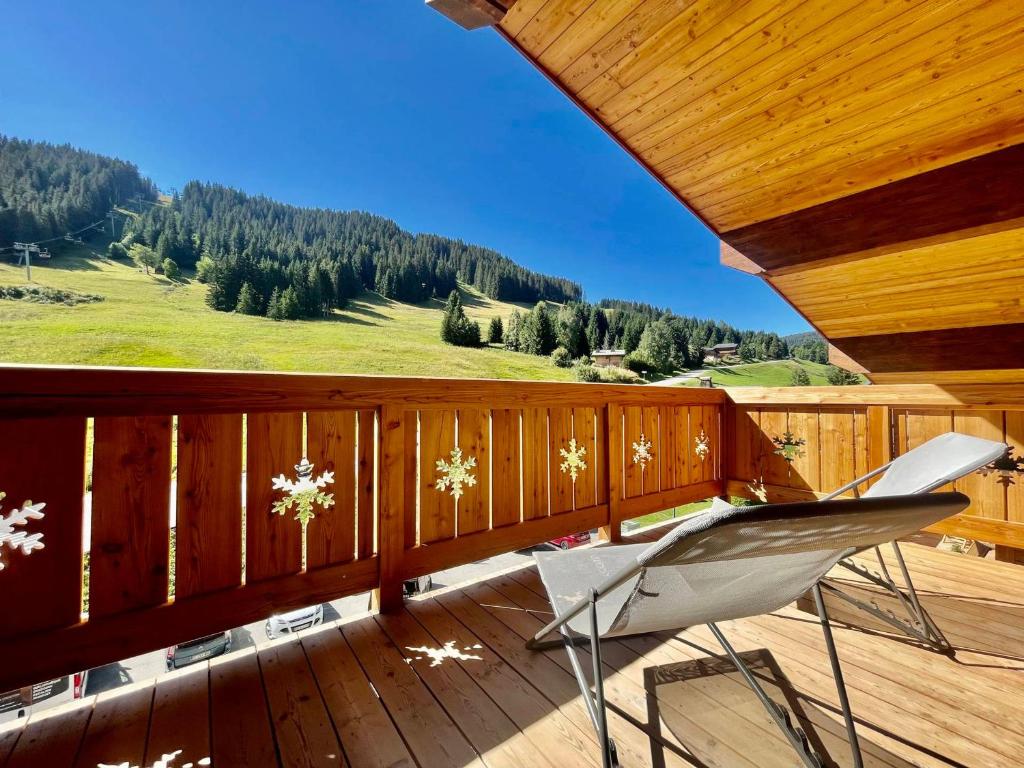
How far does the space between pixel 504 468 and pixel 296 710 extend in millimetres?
1334

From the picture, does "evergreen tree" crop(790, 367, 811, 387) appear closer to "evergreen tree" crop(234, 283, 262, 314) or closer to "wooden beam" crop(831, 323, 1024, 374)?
"wooden beam" crop(831, 323, 1024, 374)

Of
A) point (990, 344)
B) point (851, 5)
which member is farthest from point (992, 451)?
point (990, 344)

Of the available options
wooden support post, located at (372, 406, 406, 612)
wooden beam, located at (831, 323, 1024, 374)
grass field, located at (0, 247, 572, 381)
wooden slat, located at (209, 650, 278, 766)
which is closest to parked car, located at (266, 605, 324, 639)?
wooden support post, located at (372, 406, 406, 612)

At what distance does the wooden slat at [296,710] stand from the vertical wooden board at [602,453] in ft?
6.00

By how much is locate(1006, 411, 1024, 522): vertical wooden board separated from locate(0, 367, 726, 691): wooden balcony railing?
2.50 m

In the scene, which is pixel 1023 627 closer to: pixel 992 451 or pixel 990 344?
pixel 992 451

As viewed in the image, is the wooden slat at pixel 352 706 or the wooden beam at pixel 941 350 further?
the wooden beam at pixel 941 350

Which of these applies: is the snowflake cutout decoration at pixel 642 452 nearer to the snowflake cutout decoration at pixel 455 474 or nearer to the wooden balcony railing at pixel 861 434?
the wooden balcony railing at pixel 861 434

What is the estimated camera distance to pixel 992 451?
1.57 meters

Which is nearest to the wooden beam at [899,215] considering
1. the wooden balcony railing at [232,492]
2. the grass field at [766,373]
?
the wooden balcony railing at [232,492]

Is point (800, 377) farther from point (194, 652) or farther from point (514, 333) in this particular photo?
point (194, 652)

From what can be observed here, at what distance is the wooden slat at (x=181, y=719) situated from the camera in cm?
119

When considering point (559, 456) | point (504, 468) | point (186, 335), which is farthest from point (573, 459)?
point (186, 335)

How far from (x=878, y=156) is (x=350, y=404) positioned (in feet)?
10.7
